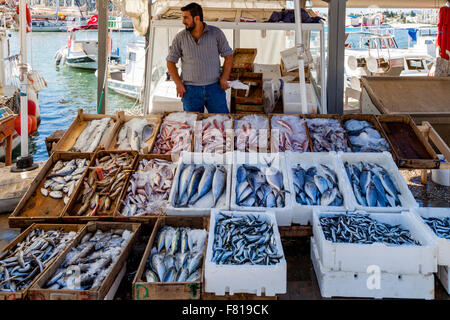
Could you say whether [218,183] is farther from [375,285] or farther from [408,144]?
[408,144]

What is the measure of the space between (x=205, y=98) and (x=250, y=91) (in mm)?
1605

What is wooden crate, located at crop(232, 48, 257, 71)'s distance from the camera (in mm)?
7352

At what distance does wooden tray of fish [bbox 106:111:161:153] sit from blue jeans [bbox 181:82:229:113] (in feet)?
2.09

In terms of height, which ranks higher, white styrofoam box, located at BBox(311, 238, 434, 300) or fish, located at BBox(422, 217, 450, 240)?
fish, located at BBox(422, 217, 450, 240)

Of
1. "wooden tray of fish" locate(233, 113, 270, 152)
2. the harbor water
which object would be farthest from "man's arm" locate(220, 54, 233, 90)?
the harbor water

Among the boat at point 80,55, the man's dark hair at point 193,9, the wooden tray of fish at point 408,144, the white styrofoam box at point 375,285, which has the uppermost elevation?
the boat at point 80,55

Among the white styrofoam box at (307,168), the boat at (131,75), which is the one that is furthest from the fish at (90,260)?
the boat at (131,75)

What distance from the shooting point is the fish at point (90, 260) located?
8.19 ft

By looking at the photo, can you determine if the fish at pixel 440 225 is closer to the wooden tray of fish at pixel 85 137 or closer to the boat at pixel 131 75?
the wooden tray of fish at pixel 85 137

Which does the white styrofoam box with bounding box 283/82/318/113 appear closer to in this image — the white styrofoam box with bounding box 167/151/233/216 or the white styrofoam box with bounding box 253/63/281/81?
the white styrofoam box with bounding box 253/63/281/81

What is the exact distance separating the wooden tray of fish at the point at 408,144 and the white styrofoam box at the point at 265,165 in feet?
3.98

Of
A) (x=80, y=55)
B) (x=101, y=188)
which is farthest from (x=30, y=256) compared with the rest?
(x=80, y=55)

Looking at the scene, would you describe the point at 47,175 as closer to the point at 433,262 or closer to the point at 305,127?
the point at 305,127
